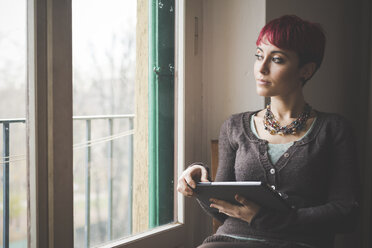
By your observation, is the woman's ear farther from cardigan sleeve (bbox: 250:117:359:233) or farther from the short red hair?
cardigan sleeve (bbox: 250:117:359:233)

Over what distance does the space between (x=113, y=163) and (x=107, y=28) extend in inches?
46.2

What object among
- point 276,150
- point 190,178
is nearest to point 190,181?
point 190,178

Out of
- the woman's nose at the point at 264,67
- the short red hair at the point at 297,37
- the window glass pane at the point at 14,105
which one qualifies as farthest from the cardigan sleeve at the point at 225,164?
the window glass pane at the point at 14,105

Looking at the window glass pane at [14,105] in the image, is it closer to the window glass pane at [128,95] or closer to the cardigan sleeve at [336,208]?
the window glass pane at [128,95]

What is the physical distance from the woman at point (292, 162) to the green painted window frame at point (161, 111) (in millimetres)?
480

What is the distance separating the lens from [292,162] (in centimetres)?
113

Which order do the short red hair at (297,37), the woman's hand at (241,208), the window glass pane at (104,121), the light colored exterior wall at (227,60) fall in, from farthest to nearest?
the window glass pane at (104,121) → the light colored exterior wall at (227,60) → the short red hair at (297,37) → the woman's hand at (241,208)

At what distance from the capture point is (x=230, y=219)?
1194 mm

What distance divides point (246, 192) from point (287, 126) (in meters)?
0.36

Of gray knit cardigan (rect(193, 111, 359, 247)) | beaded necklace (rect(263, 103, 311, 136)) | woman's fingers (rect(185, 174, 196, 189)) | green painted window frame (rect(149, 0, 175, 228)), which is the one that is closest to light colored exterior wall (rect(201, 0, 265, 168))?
green painted window frame (rect(149, 0, 175, 228))

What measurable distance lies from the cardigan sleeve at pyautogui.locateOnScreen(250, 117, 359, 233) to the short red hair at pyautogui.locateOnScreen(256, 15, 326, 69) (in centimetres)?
26

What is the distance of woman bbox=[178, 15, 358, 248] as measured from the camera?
106 cm

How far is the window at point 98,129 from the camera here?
3.75ft

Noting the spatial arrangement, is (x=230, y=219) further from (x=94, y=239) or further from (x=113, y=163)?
(x=94, y=239)
